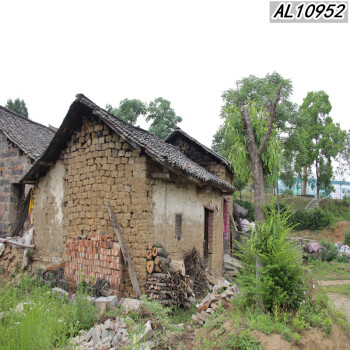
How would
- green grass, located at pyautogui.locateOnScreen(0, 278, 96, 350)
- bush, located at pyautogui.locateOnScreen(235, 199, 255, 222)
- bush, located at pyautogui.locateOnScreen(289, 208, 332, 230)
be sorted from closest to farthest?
green grass, located at pyautogui.locateOnScreen(0, 278, 96, 350), bush, located at pyautogui.locateOnScreen(235, 199, 255, 222), bush, located at pyautogui.locateOnScreen(289, 208, 332, 230)

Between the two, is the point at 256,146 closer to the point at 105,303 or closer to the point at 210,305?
the point at 210,305

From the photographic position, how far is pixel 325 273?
12.9m

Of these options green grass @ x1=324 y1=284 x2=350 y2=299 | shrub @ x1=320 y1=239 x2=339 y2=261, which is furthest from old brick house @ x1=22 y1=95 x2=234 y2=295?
shrub @ x1=320 y1=239 x2=339 y2=261

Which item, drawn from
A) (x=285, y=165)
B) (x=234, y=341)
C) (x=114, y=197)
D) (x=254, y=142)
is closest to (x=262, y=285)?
(x=234, y=341)

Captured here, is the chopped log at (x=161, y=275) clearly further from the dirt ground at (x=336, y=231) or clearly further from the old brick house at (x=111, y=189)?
the dirt ground at (x=336, y=231)

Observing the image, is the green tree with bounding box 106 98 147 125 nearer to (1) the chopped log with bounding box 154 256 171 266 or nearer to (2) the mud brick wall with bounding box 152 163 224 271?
(2) the mud brick wall with bounding box 152 163 224 271

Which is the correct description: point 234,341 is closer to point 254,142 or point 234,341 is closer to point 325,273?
point 254,142

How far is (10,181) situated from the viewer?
12.1 metres

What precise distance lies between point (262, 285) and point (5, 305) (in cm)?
487

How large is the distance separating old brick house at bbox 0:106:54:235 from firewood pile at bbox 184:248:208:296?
7.47 metres

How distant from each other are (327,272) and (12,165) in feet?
48.2

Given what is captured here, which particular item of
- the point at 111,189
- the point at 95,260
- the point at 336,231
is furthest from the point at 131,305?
the point at 336,231

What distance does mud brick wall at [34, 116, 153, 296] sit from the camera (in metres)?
6.68

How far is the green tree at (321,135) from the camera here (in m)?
23.0
